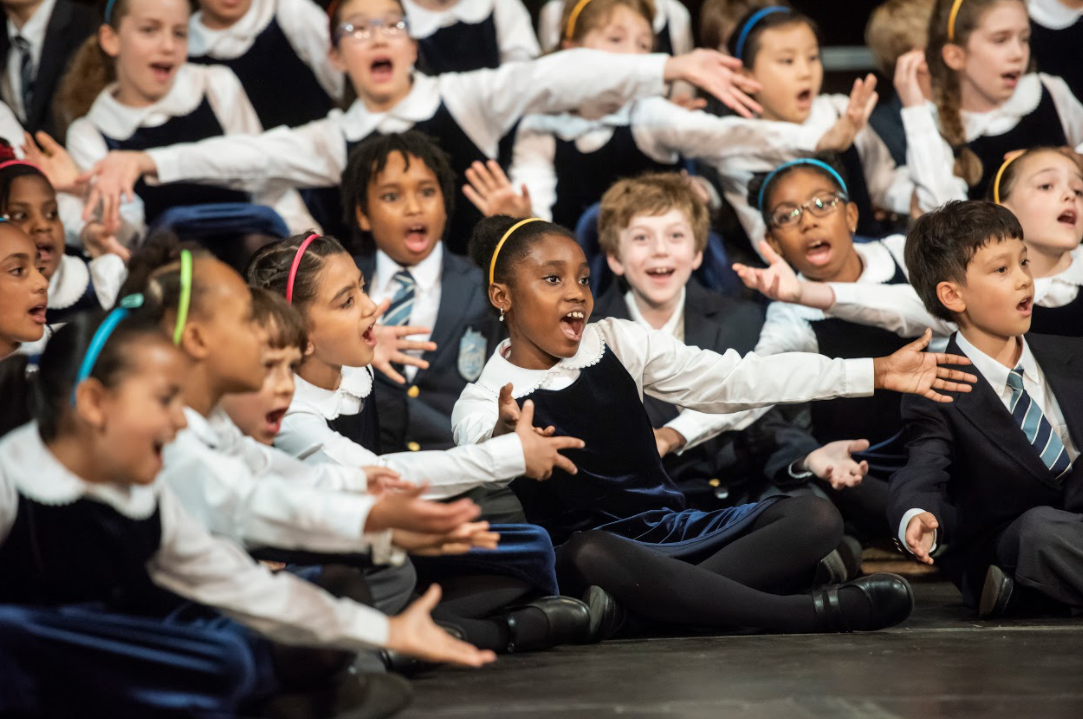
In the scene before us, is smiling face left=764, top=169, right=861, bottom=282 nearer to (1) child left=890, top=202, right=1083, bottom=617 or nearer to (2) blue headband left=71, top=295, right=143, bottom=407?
(1) child left=890, top=202, right=1083, bottom=617

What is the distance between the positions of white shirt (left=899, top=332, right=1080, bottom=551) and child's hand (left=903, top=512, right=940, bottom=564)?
1.17ft

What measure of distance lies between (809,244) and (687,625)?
1.29 meters

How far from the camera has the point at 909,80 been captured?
389cm

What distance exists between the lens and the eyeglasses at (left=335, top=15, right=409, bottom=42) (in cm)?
382

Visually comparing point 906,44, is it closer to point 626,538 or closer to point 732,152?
point 732,152

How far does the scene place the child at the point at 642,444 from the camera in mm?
2605

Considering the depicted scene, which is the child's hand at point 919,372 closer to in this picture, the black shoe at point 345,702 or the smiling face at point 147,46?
the black shoe at point 345,702

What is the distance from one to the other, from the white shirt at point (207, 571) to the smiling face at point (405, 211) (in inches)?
71.2

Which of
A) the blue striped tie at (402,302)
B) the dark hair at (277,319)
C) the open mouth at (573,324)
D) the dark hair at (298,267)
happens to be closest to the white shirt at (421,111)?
the blue striped tie at (402,302)

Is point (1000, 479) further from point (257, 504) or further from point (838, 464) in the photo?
point (257, 504)

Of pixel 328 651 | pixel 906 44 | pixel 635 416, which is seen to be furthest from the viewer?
pixel 906 44

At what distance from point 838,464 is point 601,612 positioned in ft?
2.72

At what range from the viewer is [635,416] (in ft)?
9.28

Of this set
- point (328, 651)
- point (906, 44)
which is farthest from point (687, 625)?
point (906, 44)
